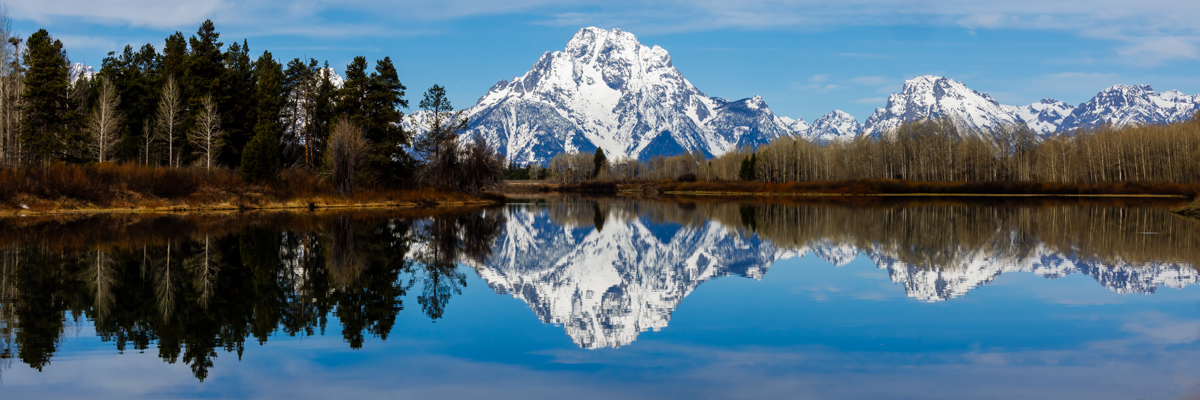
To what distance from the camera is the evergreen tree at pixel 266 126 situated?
45688mm

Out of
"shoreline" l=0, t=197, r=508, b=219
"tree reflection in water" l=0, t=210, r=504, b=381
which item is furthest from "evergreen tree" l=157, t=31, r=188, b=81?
"tree reflection in water" l=0, t=210, r=504, b=381

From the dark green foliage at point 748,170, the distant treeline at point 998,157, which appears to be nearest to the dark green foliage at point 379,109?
the distant treeline at point 998,157

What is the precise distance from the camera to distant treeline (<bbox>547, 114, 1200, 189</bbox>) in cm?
9906

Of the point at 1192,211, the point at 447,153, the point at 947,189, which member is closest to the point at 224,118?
the point at 447,153

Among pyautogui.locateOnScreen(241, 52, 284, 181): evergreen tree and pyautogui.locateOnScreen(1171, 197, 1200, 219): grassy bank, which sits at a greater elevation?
pyautogui.locateOnScreen(241, 52, 284, 181): evergreen tree

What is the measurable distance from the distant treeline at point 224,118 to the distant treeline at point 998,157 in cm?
7509

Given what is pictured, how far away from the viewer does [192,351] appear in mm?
9125

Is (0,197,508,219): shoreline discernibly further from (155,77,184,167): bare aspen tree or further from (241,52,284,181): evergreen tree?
(155,77,184,167): bare aspen tree

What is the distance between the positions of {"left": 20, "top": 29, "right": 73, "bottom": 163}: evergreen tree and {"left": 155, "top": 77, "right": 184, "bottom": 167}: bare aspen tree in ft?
17.5

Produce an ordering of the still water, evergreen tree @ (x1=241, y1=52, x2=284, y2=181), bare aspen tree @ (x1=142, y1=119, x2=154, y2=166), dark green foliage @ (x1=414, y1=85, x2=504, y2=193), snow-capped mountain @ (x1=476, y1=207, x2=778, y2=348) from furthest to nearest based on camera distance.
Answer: dark green foliage @ (x1=414, y1=85, x2=504, y2=193) < bare aspen tree @ (x1=142, y1=119, x2=154, y2=166) < evergreen tree @ (x1=241, y1=52, x2=284, y2=181) < snow-capped mountain @ (x1=476, y1=207, x2=778, y2=348) < the still water

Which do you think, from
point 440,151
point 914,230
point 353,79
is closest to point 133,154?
point 353,79

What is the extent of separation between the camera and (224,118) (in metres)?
54.7

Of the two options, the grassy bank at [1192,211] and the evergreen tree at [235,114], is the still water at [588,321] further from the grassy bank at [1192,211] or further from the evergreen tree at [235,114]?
the evergreen tree at [235,114]

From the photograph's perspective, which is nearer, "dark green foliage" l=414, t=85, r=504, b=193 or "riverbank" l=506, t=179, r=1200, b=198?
"dark green foliage" l=414, t=85, r=504, b=193
